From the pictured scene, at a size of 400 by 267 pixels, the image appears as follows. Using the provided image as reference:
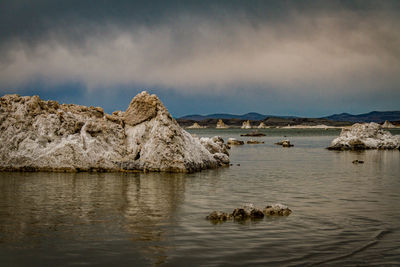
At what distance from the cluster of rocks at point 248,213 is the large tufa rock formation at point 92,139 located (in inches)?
464

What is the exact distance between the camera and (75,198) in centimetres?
1541

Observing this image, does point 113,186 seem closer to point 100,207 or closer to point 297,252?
point 100,207

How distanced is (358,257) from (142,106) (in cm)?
1940

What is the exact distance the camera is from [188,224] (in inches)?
452

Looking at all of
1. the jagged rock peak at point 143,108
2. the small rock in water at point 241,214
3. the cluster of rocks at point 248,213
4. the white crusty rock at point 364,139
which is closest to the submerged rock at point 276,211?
the cluster of rocks at point 248,213

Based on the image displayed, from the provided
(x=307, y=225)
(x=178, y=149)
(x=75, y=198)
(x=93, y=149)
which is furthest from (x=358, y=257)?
(x=93, y=149)

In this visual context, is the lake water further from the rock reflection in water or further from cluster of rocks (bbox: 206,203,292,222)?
cluster of rocks (bbox: 206,203,292,222)

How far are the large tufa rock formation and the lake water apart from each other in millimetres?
3720

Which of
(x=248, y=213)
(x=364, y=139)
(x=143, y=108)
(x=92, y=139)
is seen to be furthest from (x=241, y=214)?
(x=364, y=139)

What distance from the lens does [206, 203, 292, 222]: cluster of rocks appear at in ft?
39.3

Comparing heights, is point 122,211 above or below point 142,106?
below

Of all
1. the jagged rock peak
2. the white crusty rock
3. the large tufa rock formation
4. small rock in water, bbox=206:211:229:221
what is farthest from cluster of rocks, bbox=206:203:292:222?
the white crusty rock

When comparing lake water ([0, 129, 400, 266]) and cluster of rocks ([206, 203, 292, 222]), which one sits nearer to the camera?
lake water ([0, 129, 400, 266])

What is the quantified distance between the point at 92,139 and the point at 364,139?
40570 millimetres
